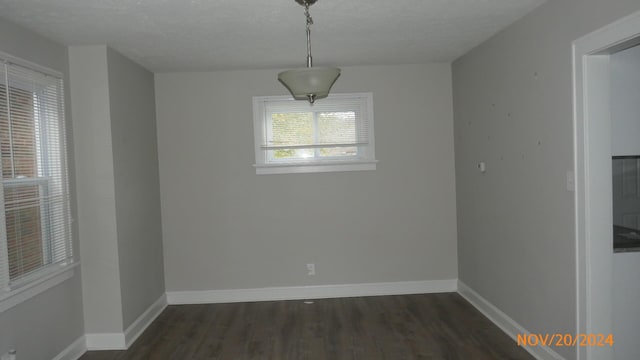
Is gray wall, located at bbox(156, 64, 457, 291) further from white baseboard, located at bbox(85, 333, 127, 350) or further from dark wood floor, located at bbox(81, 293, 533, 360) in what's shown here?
white baseboard, located at bbox(85, 333, 127, 350)

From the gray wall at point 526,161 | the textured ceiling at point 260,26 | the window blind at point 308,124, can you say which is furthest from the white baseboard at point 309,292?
the textured ceiling at point 260,26

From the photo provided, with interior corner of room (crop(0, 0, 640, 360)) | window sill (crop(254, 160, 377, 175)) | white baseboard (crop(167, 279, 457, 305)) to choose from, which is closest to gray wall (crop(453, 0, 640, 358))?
interior corner of room (crop(0, 0, 640, 360))

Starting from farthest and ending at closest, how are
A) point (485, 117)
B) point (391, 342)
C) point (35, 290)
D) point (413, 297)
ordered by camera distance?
point (413, 297), point (485, 117), point (391, 342), point (35, 290)

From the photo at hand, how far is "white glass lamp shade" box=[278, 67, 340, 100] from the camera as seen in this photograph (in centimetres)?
202

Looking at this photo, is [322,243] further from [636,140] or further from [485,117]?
[636,140]

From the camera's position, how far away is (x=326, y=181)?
4910 mm

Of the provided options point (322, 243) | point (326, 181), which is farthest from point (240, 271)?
point (326, 181)

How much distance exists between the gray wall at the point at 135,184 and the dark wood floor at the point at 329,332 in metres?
0.40

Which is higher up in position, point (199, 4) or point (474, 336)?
point (199, 4)

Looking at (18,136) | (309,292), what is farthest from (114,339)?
(309,292)

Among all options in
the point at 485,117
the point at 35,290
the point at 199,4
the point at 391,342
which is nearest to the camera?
the point at 199,4

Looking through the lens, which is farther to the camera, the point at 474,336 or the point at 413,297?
the point at 413,297

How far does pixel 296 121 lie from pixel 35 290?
2.87 m

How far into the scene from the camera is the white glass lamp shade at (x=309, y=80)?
202cm
